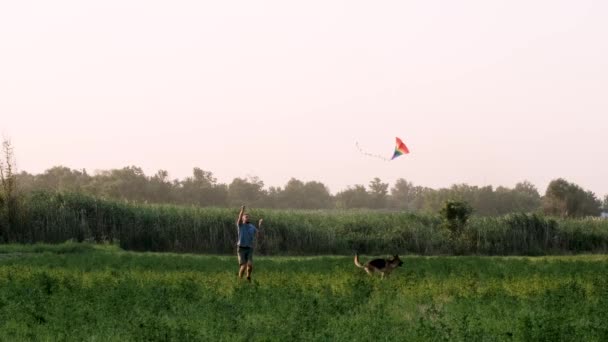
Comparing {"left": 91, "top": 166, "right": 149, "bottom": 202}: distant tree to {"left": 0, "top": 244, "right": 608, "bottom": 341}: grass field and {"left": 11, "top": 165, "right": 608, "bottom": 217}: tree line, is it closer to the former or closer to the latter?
{"left": 11, "top": 165, "right": 608, "bottom": 217}: tree line

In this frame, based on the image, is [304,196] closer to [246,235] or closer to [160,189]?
[160,189]

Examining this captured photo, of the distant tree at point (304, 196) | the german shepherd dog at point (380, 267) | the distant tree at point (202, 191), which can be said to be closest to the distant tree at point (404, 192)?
the distant tree at point (304, 196)

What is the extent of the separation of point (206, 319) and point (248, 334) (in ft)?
5.08

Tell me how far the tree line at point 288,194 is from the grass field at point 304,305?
47.0 meters

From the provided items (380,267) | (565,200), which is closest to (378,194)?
(565,200)

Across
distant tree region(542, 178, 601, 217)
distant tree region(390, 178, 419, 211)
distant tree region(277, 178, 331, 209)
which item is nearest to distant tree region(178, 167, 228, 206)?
distant tree region(277, 178, 331, 209)

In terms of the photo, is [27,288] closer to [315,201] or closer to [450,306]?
[450,306]

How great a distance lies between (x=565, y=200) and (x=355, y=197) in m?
50.0

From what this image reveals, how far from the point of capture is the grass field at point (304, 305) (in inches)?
597

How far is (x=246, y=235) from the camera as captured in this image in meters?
27.6

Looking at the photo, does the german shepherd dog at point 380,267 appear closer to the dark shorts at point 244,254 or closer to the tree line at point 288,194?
the dark shorts at point 244,254

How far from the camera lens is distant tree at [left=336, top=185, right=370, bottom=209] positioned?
145087 millimetres

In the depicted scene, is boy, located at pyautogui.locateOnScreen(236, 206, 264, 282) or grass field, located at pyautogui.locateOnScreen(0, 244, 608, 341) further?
boy, located at pyautogui.locateOnScreen(236, 206, 264, 282)

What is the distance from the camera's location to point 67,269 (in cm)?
2944
